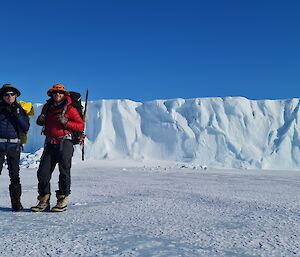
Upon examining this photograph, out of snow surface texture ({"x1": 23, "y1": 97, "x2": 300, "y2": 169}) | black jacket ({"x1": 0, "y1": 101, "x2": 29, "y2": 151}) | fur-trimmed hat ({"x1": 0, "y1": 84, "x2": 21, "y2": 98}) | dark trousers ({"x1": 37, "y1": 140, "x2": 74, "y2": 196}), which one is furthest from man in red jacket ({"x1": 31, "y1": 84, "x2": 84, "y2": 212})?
snow surface texture ({"x1": 23, "y1": 97, "x2": 300, "y2": 169})

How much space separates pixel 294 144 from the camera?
90.7ft

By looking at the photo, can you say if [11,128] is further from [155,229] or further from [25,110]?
[155,229]

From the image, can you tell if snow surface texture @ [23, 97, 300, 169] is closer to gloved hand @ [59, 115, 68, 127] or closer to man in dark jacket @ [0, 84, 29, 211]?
man in dark jacket @ [0, 84, 29, 211]

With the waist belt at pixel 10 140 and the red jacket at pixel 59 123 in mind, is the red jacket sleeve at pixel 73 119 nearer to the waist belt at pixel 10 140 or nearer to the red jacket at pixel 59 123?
the red jacket at pixel 59 123

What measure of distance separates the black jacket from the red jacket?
0.86 ft

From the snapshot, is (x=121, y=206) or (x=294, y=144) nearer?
(x=121, y=206)

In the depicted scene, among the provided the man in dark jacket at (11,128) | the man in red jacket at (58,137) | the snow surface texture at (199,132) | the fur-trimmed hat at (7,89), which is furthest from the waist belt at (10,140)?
the snow surface texture at (199,132)

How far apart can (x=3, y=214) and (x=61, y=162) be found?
722 millimetres

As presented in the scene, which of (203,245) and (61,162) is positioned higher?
(61,162)

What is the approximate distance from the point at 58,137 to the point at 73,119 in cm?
23

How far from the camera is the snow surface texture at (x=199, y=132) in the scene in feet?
89.1

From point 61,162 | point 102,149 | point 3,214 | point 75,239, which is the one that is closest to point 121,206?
point 61,162

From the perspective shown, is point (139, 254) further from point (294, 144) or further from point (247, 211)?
point (294, 144)

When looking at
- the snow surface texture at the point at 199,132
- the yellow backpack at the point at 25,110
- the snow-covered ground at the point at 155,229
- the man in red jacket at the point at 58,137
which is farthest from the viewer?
the snow surface texture at the point at 199,132
